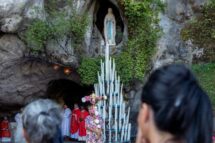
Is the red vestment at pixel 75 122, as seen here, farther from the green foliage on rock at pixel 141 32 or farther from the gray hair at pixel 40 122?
the gray hair at pixel 40 122

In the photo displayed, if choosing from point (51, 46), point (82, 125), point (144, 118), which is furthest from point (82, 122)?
point (144, 118)

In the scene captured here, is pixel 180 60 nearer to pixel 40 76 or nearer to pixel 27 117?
pixel 40 76

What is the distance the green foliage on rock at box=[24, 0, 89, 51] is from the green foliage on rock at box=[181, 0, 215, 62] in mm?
2760

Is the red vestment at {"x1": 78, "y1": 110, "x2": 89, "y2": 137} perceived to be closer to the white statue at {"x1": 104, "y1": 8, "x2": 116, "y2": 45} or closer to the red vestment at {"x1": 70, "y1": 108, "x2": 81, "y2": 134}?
the red vestment at {"x1": 70, "y1": 108, "x2": 81, "y2": 134}

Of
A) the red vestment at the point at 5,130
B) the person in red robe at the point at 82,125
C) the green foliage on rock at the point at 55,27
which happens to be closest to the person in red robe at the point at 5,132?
the red vestment at the point at 5,130

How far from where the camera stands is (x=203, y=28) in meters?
11.0

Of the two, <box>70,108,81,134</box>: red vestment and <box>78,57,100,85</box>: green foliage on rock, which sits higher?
<box>78,57,100,85</box>: green foliage on rock

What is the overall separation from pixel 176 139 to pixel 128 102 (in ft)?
30.2

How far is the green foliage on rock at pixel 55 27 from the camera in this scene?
378 inches

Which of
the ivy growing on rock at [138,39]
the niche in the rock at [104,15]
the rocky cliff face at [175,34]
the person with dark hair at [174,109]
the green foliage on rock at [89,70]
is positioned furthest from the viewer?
the niche in the rock at [104,15]

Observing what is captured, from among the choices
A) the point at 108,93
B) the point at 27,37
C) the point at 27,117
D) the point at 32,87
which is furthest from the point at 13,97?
the point at 27,117

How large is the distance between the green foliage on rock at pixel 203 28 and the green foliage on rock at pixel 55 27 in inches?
109

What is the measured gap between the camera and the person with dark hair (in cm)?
123

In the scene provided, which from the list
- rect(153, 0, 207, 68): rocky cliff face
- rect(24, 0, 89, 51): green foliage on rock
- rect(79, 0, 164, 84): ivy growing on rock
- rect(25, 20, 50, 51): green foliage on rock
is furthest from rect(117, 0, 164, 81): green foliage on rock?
rect(25, 20, 50, 51): green foliage on rock
